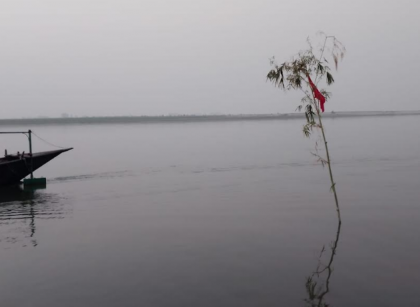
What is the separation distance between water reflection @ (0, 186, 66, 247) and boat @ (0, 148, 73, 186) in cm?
69

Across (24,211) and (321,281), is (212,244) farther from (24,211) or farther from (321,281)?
(24,211)

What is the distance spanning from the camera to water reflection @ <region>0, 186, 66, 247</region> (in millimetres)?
15316

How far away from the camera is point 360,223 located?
15719mm

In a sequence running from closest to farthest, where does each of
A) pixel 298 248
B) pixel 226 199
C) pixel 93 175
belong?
pixel 298 248 → pixel 226 199 → pixel 93 175

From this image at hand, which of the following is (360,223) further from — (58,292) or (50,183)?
(50,183)

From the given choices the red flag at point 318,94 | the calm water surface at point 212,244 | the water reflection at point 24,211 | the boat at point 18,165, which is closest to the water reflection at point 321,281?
the calm water surface at point 212,244

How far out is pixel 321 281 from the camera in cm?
1034

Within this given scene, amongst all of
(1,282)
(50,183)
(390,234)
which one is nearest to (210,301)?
(1,282)

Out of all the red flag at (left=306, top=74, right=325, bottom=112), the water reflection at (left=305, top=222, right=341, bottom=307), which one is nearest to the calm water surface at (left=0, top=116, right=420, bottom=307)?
the water reflection at (left=305, top=222, right=341, bottom=307)

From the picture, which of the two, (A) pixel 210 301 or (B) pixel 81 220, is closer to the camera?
(A) pixel 210 301

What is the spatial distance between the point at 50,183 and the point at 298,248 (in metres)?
23.2

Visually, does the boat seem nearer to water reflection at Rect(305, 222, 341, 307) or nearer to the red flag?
the red flag

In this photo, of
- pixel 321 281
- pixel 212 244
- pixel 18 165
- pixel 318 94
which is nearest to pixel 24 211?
pixel 18 165

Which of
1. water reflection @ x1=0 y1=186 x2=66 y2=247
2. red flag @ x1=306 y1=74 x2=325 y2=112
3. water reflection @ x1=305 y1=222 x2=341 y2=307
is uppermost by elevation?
red flag @ x1=306 y1=74 x2=325 y2=112
